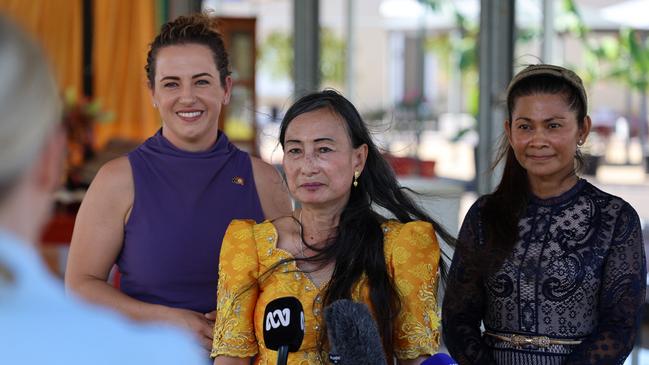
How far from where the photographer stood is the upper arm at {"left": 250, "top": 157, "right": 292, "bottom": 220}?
2.77m

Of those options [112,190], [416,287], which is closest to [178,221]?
[112,190]

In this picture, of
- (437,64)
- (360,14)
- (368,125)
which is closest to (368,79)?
(437,64)

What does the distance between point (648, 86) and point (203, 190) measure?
810 centimetres

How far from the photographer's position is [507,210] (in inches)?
99.0

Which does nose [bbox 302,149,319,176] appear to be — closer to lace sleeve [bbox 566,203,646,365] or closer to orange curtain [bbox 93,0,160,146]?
lace sleeve [bbox 566,203,646,365]

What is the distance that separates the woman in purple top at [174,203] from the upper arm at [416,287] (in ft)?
1.68

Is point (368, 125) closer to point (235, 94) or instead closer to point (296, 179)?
point (296, 179)

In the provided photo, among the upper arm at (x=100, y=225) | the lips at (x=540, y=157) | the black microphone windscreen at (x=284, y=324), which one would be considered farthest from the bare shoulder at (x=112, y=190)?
the lips at (x=540, y=157)

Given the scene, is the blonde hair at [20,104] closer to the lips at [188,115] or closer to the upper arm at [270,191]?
the lips at [188,115]

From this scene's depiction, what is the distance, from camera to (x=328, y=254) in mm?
2367

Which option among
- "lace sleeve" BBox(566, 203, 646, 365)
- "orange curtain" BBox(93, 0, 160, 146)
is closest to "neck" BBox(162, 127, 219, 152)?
"lace sleeve" BBox(566, 203, 646, 365)

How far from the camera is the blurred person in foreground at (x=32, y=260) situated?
35.9 inches

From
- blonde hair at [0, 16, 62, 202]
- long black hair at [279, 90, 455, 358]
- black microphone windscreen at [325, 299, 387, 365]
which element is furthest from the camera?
long black hair at [279, 90, 455, 358]

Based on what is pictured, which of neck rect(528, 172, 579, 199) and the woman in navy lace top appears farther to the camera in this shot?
neck rect(528, 172, 579, 199)
